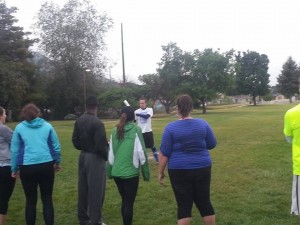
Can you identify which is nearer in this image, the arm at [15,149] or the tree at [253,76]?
the arm at [15,149]

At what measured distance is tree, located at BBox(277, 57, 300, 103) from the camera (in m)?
102

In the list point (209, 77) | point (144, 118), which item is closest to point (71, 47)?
point (209, 77)

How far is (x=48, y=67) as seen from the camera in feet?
170

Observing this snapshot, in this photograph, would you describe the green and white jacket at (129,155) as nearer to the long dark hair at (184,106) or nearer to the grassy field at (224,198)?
the long dark hair at (184,106)

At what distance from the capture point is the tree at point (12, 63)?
31.8 m

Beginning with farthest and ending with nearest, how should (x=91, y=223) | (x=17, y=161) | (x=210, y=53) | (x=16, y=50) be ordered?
1. (x=210, y=53)
2. (x=16, y=50)
3. (x=91, y=223)
4. (x=17, y=161)

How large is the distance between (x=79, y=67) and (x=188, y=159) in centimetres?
4749

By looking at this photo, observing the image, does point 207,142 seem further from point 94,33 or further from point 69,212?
point 94,33

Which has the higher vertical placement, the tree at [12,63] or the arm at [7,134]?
the tree at [12,63]

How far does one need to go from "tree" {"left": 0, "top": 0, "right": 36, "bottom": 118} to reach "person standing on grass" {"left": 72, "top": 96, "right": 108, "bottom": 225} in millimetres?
27975

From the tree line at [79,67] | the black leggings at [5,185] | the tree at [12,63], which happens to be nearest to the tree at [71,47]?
the tree line at [79,67]

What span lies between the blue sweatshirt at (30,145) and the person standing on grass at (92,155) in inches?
20.7

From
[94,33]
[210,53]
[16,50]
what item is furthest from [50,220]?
[210,53]

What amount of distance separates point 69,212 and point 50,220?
1.40 m
